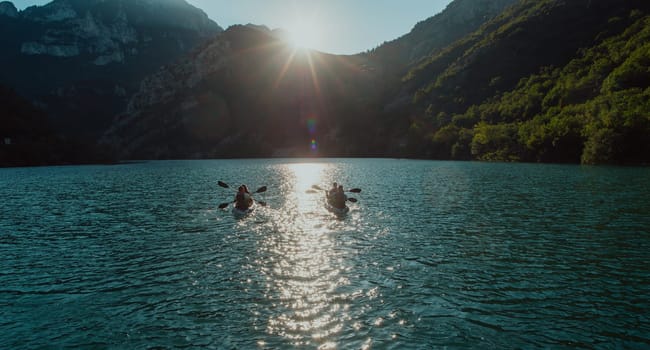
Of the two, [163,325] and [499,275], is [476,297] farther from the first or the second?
[163,325]

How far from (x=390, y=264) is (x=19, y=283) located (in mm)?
20479

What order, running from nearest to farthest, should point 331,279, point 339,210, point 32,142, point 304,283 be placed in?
point 304,283, point 331,279, point 339,210, point 32,142

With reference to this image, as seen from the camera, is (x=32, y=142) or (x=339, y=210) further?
(x=32, y=142)

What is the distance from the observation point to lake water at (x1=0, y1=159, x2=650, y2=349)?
1348cm

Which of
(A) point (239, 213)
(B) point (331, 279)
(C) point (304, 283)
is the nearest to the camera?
(C) point (304, 283)

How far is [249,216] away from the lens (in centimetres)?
3897

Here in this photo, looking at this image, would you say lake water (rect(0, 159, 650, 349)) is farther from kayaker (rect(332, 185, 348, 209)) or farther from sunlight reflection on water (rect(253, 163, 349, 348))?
kayaker (rect(332, 185, 348, 209))

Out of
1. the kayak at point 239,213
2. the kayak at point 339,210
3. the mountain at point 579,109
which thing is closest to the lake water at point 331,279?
the kayak at point 239,213

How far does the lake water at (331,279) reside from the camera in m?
13.5

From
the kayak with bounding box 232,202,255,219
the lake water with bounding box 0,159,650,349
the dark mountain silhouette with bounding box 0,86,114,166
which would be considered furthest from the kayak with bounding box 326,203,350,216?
the dark mountain silhouette with bounding box 0,86,114,166

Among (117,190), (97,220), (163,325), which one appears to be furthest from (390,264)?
(117,190)

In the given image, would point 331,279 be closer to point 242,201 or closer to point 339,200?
point 339,200

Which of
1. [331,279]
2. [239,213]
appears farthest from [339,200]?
[331,279]

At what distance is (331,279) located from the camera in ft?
62.6
